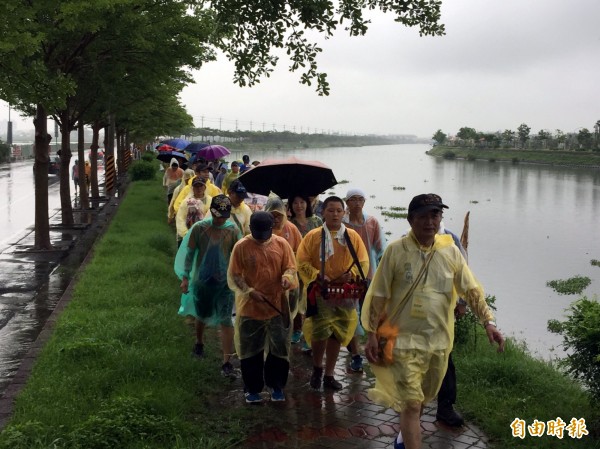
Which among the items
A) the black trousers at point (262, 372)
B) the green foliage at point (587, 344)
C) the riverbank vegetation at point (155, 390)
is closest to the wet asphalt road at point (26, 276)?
the riverbank vegetation at point (155, 390)

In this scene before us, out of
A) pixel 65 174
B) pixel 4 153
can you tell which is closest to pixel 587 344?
pixel 65 174

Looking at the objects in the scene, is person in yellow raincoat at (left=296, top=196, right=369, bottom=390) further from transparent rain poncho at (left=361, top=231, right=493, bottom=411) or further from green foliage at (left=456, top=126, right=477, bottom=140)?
green foliage at (left=456, top=126, right=477, bottom=140)

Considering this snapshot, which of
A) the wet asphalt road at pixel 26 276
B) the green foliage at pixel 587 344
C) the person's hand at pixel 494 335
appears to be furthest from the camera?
the wet asphalt road at pixel 26 276

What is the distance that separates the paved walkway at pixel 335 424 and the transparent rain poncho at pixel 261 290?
0.45m

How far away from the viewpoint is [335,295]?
580cm

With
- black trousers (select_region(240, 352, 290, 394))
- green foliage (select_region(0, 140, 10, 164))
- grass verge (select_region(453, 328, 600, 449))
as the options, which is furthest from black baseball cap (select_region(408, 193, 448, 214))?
green foliage (select_region(0, 140, 10, 164))

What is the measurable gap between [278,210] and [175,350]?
5.42ft

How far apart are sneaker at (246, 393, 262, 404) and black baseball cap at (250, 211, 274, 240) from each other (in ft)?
4.22

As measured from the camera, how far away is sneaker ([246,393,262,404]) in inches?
220

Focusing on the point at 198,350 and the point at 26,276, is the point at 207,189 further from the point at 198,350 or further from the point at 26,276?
the point at 26,276

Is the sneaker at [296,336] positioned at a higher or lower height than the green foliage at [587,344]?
lower

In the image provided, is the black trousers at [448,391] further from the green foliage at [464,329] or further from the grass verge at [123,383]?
the green foliage at [464,329]

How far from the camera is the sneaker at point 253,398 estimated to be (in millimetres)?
5581

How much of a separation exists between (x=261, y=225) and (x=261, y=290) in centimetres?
54
